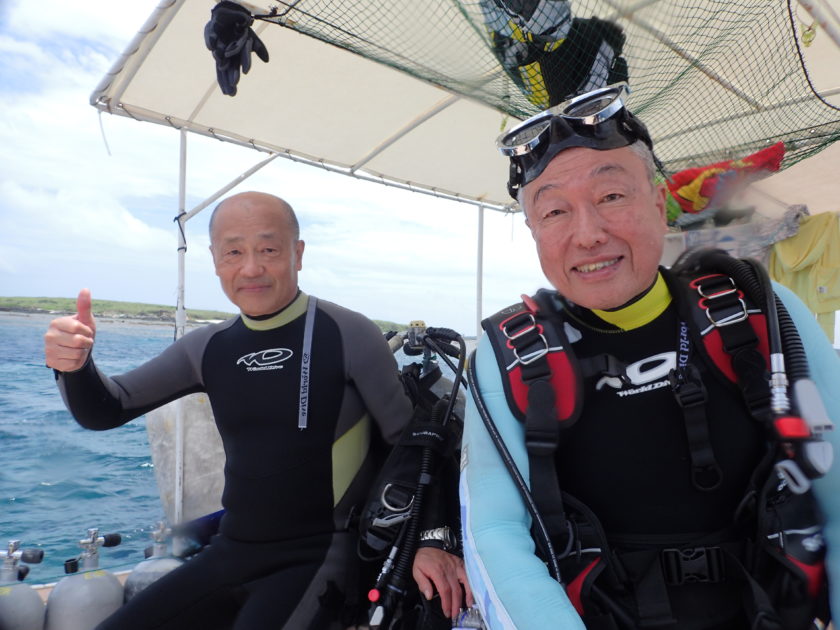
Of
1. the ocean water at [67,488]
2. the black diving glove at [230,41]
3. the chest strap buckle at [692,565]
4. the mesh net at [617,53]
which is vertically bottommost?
the ocean water at [67,488]

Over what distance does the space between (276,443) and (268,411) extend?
11cm

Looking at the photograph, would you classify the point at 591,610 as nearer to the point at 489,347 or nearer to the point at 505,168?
the point at 489,347

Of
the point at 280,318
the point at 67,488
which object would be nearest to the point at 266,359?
the point at 280,318

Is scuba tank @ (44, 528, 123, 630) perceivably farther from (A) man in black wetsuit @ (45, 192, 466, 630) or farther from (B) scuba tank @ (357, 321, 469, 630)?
(B) scuba tank @ (357, 321, 469, 630)

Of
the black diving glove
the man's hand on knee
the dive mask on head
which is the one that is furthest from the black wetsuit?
the dive mask on head

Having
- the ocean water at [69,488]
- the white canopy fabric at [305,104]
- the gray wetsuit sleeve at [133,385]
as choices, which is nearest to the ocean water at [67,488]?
the ocean water at [69,488]

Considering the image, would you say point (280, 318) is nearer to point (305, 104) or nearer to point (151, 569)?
point (151, 569)

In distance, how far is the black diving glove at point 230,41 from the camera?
1.79 meters

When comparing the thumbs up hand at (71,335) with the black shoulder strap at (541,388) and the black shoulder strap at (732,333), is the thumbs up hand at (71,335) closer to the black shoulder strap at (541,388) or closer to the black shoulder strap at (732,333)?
the black shoulder strap at (541,388)

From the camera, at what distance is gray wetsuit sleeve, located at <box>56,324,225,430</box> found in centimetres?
169

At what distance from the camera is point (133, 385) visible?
1.89m

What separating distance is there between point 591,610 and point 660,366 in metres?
0.49

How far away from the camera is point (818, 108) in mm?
2623

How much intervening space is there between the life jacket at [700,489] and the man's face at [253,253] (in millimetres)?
1014
